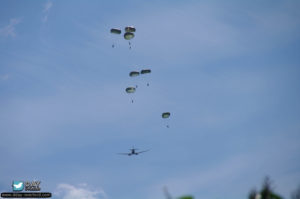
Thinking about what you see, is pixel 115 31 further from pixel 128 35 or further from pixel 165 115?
pixel 165 115

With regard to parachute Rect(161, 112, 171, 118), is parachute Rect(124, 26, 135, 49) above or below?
above

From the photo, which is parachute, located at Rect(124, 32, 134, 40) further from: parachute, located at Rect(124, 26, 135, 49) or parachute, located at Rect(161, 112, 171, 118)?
parachute, located at Rect(161, 112, 171, 118)

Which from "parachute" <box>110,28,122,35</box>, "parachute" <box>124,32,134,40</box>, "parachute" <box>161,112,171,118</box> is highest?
"parachute" <box>110,28,122,35</box>

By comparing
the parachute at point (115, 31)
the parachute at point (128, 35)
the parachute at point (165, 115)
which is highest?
the parachute at point (115, 31)

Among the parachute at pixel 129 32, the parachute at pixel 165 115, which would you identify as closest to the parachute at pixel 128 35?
the parachute at pixel 129 32

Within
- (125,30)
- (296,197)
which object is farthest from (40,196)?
(296,197)

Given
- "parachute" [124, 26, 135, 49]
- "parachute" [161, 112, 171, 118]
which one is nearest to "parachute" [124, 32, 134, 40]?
"parachute" [124, 26, 135, 49]

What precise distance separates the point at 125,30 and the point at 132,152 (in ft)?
122

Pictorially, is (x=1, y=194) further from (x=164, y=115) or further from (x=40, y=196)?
(x=164, y=115)

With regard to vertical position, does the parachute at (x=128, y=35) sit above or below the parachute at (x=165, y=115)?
above

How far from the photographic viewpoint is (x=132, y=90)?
316ft

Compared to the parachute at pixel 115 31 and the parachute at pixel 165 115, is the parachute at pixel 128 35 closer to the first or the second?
the parachute at pixel 115 31

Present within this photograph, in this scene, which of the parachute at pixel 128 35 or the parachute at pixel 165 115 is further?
the parachute at pixel 165 115

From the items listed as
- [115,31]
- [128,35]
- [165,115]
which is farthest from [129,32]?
[165,115]
